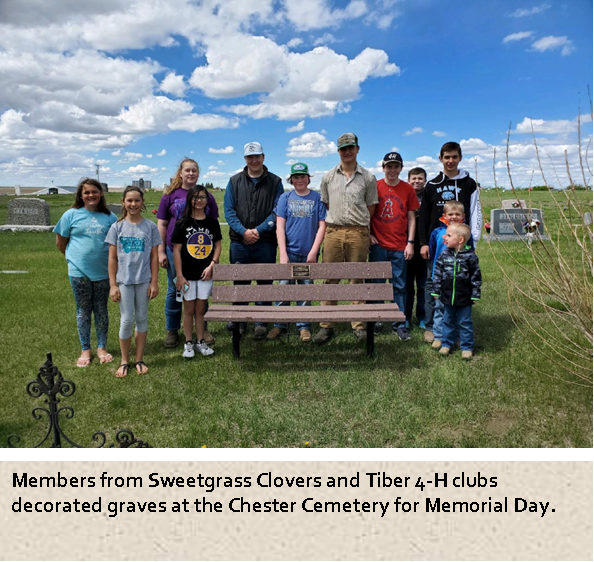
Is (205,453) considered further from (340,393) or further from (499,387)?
(499,387)

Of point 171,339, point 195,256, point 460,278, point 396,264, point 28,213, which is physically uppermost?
point 28,213

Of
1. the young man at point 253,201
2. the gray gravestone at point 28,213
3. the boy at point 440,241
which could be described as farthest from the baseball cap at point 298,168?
the gray gravestone at point 28,213

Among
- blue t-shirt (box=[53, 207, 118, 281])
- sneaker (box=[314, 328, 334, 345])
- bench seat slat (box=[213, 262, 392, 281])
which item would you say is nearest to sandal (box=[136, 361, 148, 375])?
blue t-shirt (box=[53, 207, 118, 281])

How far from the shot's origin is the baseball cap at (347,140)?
472 cm

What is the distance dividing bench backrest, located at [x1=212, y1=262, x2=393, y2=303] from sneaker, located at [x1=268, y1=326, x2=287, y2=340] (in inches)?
24.1

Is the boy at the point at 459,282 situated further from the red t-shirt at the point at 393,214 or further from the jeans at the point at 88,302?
the jeans at the point at 88,302

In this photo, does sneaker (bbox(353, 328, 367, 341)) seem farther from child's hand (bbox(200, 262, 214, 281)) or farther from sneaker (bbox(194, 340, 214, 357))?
child's hand (bbox(200, 262, 214, 281))

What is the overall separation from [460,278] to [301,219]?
5.70 feet

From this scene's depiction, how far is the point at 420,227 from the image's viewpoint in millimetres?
5117

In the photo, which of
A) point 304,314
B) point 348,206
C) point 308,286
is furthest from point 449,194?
point 304,314

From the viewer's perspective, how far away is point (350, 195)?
4875 mm

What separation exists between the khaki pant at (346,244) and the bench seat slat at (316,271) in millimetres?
156

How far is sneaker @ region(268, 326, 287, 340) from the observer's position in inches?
210

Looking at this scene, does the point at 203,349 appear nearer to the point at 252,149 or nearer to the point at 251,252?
the point at 251,252
